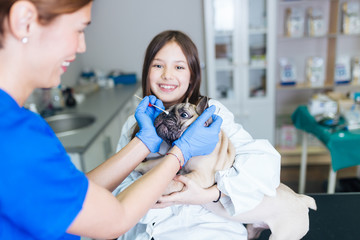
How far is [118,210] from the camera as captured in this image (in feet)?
2.37

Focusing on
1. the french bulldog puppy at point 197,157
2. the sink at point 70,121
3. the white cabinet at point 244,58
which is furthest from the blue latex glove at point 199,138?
the white cabinet at point 244,58

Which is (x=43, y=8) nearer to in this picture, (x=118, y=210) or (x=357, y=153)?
(x=118, y=210)

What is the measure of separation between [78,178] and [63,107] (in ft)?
7.66

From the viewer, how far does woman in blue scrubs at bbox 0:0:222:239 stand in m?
0.61

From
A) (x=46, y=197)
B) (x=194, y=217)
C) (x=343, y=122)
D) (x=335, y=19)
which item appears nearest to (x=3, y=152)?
(x=46, y=197)

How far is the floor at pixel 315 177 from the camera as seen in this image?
3.13 m

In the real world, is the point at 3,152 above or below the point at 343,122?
above

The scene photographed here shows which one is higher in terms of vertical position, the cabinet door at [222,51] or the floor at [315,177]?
the cabinet door at [222,51]

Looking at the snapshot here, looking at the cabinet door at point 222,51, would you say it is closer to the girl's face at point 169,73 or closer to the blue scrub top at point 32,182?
the girl's face at point 169,73

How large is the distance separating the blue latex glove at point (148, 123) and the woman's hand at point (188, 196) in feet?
0.53

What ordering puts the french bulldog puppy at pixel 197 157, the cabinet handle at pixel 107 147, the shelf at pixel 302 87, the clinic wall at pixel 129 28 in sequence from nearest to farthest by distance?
the french bulldog puppy at pixel 197 157 → the cabinet handle at pixel 107 147 → the shelf at pixel 302 87 → the clinic wall at pixel 129 28

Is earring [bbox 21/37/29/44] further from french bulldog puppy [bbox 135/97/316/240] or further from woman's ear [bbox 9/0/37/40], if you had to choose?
french bulldog puppy [bbox 135/97/316/240]

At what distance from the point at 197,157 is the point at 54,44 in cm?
69

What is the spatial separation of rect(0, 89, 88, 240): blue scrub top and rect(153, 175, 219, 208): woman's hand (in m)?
0.45
